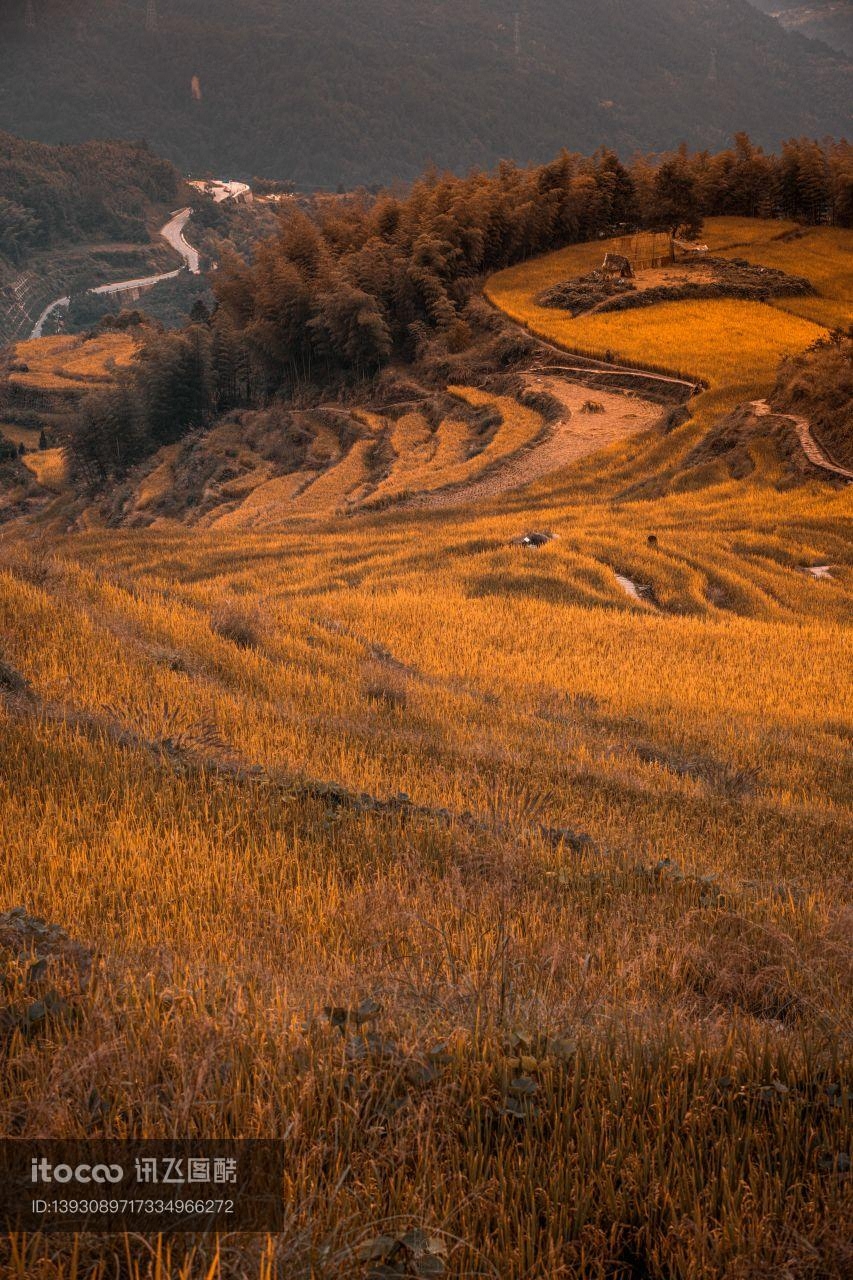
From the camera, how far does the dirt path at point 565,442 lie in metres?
38.8

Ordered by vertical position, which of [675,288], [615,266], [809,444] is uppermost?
[615,266]

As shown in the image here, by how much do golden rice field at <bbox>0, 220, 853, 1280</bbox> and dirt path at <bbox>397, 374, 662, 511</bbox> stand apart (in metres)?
25.4

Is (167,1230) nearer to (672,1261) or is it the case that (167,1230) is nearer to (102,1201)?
(102,1201)

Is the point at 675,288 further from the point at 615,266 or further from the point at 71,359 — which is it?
the point at 71,359

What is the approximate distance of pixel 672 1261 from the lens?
234 cm

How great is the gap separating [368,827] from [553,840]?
56.7 inches

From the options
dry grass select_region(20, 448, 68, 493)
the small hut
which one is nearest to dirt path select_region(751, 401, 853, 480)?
the small hut

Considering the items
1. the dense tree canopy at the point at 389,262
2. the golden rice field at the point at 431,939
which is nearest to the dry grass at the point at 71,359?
the dense tree canopy at the point at 389,262

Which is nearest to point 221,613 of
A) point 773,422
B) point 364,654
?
point 364,654

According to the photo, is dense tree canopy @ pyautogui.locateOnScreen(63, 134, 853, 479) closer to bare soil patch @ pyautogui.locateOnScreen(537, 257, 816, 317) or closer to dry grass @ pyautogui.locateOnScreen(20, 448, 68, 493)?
dry grass @ pyautogui.locateOnScreen(20, 448, 68, 493)

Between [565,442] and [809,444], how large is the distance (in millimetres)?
13141

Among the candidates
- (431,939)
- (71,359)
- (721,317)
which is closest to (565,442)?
(721,317)

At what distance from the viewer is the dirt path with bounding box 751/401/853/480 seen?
31.2 meters

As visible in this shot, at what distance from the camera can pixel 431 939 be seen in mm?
4328
